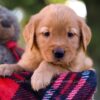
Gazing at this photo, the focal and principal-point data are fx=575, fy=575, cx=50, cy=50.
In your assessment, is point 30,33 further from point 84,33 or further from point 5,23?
point 5,23

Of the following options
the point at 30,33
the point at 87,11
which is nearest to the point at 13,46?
the point at 30,33

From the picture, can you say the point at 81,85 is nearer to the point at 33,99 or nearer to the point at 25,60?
the point at 33,99

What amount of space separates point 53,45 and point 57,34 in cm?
8

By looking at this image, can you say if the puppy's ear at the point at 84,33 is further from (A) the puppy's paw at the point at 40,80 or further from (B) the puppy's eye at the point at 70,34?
(A) the puppy's paw at the point at 40,80

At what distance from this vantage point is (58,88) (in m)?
3.64

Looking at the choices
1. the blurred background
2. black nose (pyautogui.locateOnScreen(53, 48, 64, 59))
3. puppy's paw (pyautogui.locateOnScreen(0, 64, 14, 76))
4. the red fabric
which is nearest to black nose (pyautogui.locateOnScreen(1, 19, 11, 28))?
the red fabric

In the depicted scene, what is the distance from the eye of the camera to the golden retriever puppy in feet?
12.5

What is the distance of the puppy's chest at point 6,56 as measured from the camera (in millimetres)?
4391

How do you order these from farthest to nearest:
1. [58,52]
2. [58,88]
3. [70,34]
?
1. [70,34]
2. [58,52]
3. [58,88]

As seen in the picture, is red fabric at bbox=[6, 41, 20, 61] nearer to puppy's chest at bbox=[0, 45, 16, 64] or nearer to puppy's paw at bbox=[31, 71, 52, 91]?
puppy's chest at bbox=[0, 45, 16, 64]

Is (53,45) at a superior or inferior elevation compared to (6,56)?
superior

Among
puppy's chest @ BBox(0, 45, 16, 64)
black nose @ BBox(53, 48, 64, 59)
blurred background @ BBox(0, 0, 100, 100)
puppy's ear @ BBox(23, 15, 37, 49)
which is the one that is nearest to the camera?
black nose @ BBox(53, 48, 64, 59)

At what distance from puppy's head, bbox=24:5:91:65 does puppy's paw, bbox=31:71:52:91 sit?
0.11 metres

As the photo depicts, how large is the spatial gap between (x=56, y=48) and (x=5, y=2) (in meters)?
7.79
